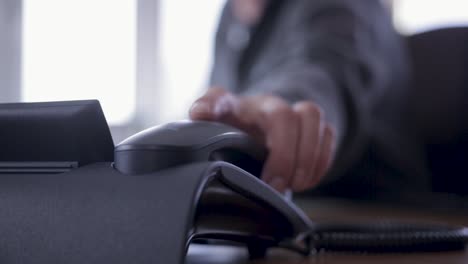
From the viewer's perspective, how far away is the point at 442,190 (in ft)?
4.74

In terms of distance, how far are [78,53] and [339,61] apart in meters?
1.86

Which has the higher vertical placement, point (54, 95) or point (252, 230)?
point (252, 230)

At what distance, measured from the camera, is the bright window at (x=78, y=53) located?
8.42 ft

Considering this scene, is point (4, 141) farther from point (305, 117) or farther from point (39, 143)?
point (305, 117)

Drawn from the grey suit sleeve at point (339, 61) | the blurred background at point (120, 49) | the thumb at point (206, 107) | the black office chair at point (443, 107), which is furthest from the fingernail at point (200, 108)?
the blurred background at point (120, 49)

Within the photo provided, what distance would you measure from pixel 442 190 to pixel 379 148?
202 millimetres

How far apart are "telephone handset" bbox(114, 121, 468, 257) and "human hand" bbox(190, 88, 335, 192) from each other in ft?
0.15

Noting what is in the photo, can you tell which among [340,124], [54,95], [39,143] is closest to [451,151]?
[340,124]

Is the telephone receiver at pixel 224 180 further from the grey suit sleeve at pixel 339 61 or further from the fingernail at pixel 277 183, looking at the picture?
the grey suit sleeve at pixel 339 61

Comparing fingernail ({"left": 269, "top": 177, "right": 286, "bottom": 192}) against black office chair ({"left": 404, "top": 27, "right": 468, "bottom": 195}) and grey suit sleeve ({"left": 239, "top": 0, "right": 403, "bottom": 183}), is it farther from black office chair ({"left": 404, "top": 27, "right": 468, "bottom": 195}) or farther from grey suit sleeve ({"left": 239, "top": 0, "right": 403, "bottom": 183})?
black office chair ({"left": 404, "top": 27, "right": 468, "bottom": 195})

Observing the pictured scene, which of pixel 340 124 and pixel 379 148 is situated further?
pixel 379 148

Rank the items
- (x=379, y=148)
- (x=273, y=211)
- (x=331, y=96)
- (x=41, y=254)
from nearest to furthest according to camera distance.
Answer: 1. (x=41, y=254)
2. (x=273, y=211)
3. (x=331, y=96)
4. (x=379, y=148)

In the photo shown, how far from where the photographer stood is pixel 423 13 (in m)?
2.31

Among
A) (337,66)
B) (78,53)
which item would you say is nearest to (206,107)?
(337,66)
